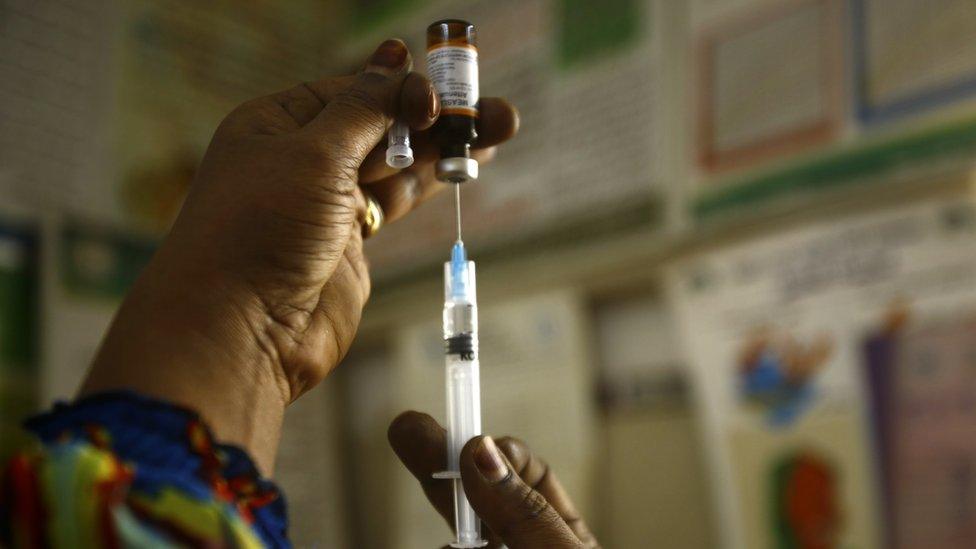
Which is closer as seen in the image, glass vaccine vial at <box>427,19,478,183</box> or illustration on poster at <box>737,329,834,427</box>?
glass vaccine vial at <box>427,19,478,183</box>

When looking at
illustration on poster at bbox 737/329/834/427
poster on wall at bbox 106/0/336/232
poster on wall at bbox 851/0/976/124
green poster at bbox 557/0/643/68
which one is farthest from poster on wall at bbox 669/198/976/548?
poster on wall at bbox 106/0/336/232

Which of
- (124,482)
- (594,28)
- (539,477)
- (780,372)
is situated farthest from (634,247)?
(124,482)

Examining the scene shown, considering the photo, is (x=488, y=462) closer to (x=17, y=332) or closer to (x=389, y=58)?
(x=389, y=58)

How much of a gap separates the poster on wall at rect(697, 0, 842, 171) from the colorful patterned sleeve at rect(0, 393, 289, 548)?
1256 mm

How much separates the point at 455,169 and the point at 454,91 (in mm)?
73

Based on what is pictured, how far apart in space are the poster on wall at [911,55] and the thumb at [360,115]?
939 mm

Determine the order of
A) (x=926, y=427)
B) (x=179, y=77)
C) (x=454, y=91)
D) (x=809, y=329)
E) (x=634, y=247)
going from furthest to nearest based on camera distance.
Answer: (x=179, y=77) → (x=634, y=247) → (x=809, y=329) → (x=926, y=427) → (x=454, y=91)

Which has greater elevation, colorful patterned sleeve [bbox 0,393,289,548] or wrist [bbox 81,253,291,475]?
wrist [bbox 81,253,291,475]

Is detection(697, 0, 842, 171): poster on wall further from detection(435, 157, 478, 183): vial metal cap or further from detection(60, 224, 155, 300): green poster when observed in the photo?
detection(60, 224, 155, 300): green poster

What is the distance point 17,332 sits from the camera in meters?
1.91

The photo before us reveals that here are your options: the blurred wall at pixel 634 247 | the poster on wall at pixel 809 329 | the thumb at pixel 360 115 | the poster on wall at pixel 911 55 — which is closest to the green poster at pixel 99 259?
the blurred wall at pixel 634 247

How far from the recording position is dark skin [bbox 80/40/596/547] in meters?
0.69

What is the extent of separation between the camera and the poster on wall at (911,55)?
147 centimetres

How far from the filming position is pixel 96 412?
0.62 m
